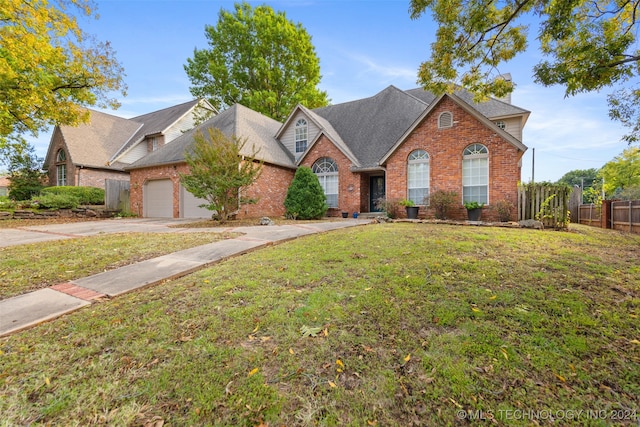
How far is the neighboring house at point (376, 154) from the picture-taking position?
11805mm

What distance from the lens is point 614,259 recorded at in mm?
4879

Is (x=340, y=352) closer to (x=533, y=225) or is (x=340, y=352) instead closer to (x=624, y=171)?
(x=533, y=225)

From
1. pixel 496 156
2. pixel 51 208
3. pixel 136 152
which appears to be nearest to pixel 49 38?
pixel 51 208

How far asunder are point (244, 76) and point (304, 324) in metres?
28.1

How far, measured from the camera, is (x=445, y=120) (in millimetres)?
12406

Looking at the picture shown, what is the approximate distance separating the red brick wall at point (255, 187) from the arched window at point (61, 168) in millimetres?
8536

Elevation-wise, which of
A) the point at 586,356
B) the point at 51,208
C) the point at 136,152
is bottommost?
the point at 586,356

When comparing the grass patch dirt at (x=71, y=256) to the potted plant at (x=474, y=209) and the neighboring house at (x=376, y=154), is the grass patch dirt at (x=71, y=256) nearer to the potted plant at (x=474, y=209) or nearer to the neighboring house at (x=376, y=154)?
the neighboring house at (x=376, y=154)

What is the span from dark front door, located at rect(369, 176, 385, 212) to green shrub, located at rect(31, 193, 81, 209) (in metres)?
15.8

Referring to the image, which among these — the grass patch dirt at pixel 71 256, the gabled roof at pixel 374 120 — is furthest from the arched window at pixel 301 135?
the grass patch dirt at pixel 71 256

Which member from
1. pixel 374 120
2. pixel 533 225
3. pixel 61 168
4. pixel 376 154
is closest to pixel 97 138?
pixel 61 168

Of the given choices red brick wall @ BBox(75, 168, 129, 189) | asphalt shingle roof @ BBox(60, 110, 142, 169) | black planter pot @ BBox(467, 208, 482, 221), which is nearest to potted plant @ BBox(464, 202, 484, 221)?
black planter pot @ BBox(467, 208, 482, 221)

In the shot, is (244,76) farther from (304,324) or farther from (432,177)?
(304,324)

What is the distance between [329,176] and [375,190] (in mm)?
2691
